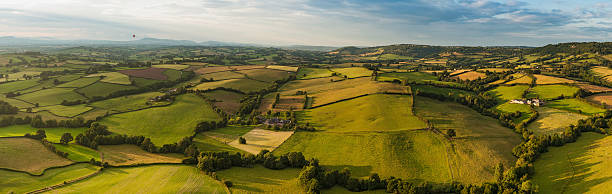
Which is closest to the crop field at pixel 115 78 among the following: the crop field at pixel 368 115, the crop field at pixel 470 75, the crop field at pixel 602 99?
the crop field at pixel 368 115

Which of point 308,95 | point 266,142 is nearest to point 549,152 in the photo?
point 266,142

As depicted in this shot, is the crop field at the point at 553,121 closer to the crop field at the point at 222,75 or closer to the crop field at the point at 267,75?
the crop field at the point at 267,75

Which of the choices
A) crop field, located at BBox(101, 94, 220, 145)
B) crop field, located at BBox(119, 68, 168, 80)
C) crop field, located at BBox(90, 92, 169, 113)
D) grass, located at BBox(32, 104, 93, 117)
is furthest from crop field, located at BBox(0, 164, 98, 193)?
crop field, located at BBox(119, 68, 168, 80)

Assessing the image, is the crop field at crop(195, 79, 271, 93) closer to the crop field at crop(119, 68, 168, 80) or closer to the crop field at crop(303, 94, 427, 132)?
the crop field at crop(119, 68, 168, 80)

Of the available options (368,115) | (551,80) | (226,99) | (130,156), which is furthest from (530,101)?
(130,156)

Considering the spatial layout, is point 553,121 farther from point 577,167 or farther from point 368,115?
point 368,115

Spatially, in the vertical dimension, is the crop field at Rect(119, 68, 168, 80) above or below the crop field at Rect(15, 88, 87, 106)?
above
